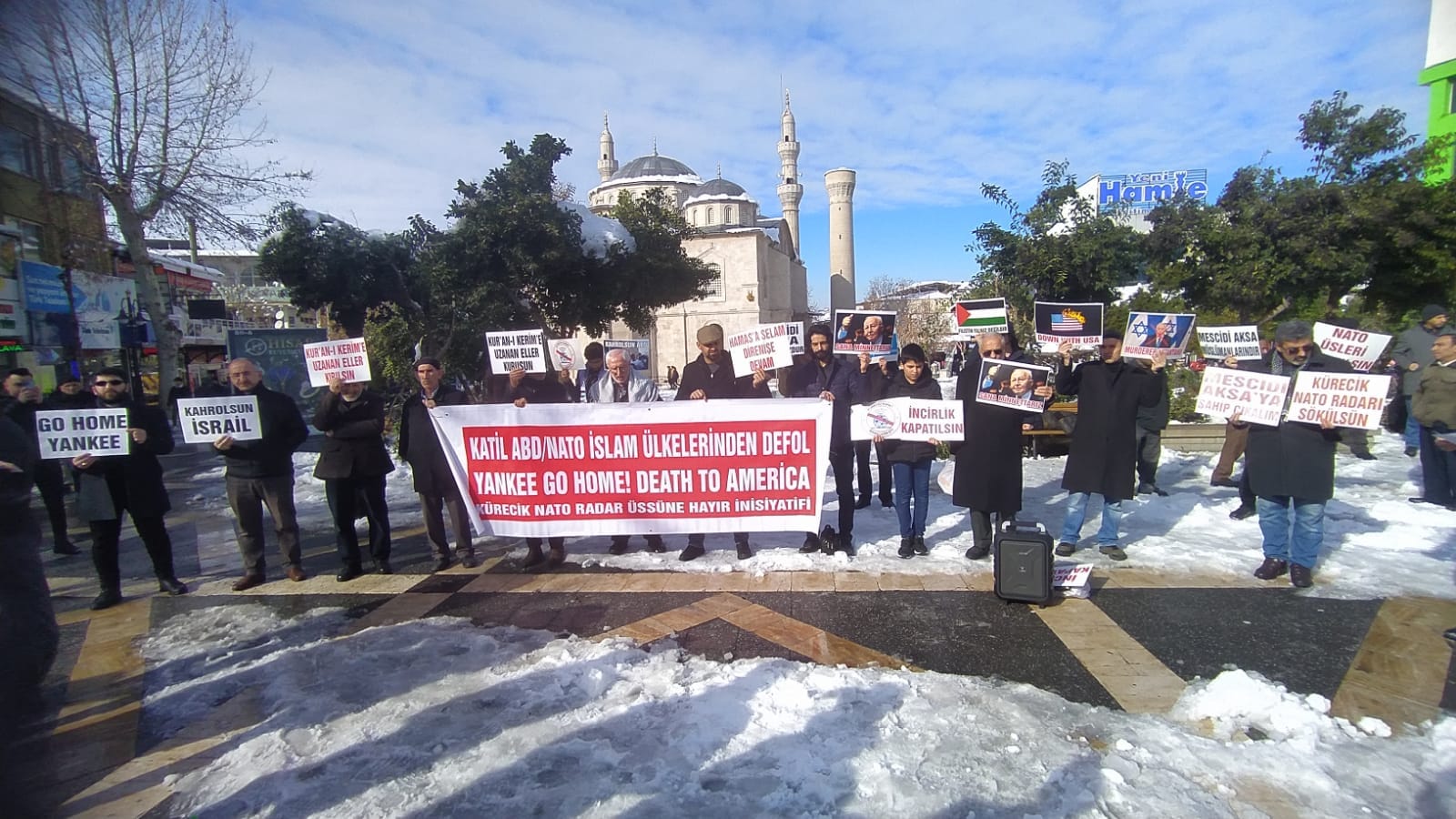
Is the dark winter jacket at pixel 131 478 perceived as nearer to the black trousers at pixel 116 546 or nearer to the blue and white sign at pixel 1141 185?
the black trousers at pixel 116 546

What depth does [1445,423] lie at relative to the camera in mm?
6641

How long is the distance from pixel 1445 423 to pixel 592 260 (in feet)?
43.3

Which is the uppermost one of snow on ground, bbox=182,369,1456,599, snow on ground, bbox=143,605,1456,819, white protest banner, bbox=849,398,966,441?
white protest banner, bbox=849,398,966,441

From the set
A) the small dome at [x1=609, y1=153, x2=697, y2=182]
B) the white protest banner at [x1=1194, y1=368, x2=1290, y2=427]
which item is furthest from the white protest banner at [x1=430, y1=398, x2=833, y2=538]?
the small dome at [x1=609, y1=153, x2=697, y2=182]

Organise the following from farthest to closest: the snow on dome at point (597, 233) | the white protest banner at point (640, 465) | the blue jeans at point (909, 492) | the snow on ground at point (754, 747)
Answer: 1. the snow on dome at point (597, 233)
2. the blue jeans at point (909, 492)
3. the white protest banner at point (640, 465)
4. the snow on ground at point (754, 747)

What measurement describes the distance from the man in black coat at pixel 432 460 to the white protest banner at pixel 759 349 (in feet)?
7.88

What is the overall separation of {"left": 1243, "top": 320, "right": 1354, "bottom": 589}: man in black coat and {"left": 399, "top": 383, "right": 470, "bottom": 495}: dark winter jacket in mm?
6270

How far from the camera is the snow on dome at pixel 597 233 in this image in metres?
14.8

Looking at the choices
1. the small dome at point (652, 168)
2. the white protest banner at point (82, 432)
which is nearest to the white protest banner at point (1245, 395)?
the white protest banner at point (82, 432)

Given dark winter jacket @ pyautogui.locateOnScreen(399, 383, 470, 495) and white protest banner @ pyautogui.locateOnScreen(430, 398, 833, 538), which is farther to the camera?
dark winter jacket @ pyautogui.locateOnScreen(399, 383, 470, 495)

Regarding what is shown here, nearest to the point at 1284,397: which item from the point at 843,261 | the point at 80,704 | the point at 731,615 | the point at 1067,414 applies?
the point at 731,615

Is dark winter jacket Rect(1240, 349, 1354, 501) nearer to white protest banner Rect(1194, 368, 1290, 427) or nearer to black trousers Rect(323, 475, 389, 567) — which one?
white protest banner Rect(1194, 368, 1290, 427)

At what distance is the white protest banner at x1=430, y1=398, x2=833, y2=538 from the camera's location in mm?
5895

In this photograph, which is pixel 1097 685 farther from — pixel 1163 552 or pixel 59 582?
pixel 59 582
